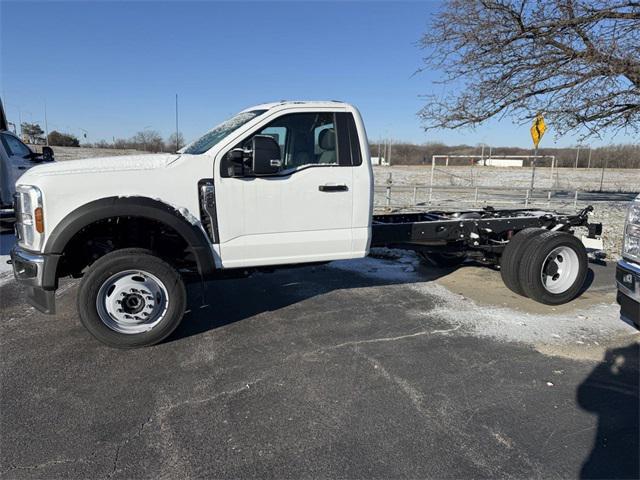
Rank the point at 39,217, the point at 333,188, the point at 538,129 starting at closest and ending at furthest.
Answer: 1. the point at 39,217
2. the point at 333,188
3. the point at 538,129

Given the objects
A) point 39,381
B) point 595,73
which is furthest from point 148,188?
point 595,73

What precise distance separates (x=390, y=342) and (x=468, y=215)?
2925 millimetres

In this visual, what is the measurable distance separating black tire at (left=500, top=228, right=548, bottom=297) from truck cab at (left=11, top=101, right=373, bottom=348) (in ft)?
6.61

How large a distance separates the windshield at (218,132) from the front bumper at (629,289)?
11.7 feet

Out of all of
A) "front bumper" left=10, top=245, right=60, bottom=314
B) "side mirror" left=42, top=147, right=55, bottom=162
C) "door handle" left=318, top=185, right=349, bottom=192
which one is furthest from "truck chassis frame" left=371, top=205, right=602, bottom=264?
"side mirror" left=42, top=147, right=55, bottom=162

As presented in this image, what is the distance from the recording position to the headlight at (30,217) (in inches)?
151

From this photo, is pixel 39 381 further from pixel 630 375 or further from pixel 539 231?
pixel 539 231

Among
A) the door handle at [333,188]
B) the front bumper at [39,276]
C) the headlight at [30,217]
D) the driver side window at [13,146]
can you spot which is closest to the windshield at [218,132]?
the door handle at [333,188]

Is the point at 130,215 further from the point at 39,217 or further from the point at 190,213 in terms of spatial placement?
the point at 39,217

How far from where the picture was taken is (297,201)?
14.9ft

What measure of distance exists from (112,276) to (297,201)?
182 cm

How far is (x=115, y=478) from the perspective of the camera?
2469 millimetres

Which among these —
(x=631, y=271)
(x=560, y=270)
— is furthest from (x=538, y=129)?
(x=631, y=271)

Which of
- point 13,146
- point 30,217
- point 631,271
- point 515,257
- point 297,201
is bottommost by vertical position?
point 515,257
